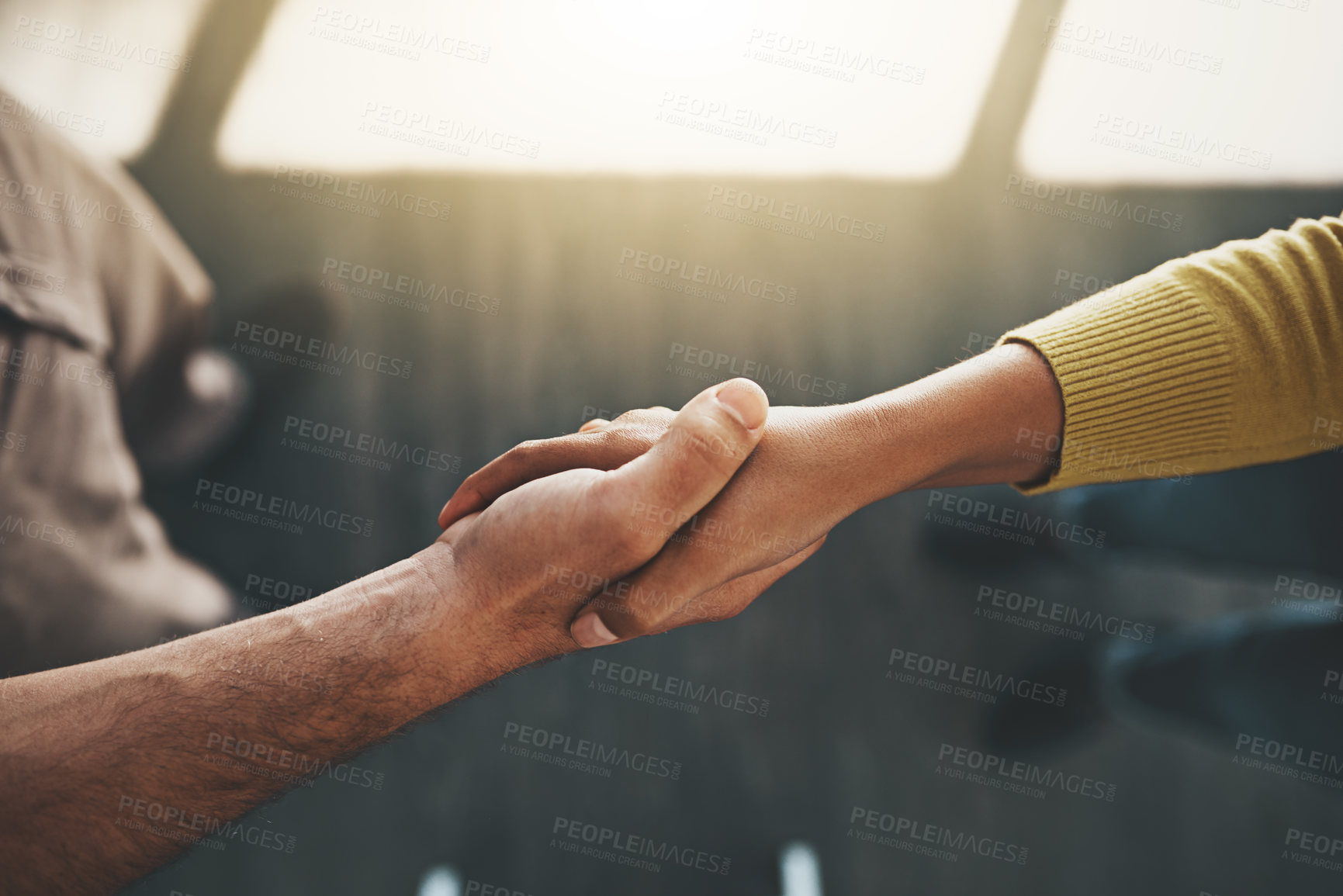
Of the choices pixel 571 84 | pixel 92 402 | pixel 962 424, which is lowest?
pixel 92 402

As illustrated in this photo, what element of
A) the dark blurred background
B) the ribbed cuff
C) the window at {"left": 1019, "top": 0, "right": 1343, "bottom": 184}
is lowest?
the dark blurred background

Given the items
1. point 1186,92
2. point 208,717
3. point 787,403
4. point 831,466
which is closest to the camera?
point 208,717

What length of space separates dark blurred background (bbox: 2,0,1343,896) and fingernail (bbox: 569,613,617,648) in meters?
0.97

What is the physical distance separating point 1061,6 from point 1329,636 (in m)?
1.95

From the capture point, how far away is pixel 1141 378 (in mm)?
911

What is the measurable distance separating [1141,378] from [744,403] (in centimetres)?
53

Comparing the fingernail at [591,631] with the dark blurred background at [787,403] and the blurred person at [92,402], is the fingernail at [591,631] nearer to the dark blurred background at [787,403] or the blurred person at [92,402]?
the dark blurred background at [787,403]

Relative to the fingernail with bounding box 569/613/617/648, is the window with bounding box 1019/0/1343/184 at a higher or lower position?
higher

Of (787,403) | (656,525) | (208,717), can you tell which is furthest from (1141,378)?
(208,717)

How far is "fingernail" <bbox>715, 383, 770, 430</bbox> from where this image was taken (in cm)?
92

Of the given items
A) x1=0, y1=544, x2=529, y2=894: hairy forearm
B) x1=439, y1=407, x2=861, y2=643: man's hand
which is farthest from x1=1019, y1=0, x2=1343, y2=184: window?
x1=0, y1=544, x2=529, y2=894: hairy forearm

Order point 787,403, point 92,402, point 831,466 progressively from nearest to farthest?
point 831,466 → point 92,402 → point 787,403

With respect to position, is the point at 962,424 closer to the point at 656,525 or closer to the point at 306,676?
the point at 656,525

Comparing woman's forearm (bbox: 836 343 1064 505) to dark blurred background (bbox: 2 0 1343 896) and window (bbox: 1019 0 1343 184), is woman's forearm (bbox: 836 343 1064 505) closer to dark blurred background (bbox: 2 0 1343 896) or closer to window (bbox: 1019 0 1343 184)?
dark blurred background (bbox: 2 0 1343 896)
